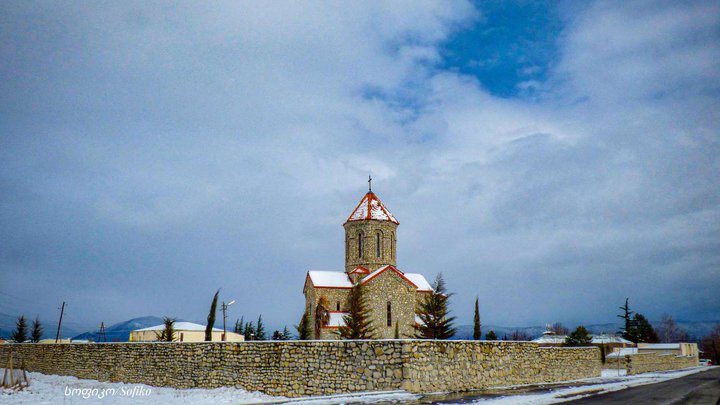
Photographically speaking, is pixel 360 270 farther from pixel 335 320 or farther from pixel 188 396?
pixel 188 396

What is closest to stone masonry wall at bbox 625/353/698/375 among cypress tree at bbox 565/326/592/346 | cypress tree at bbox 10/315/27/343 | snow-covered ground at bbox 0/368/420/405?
cypress tree at bbox 565/326/592/346

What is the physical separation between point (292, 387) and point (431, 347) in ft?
14.2

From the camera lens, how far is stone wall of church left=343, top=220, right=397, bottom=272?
1671 inches

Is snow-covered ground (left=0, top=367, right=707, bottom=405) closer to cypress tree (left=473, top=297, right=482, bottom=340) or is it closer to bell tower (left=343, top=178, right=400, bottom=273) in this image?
cypress tree (left=473, top=297, right=482, bottom=340)

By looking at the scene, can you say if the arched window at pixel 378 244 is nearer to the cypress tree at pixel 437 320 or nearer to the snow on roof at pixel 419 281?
the snow on roof at pixel 419 281

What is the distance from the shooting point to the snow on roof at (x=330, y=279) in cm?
4062

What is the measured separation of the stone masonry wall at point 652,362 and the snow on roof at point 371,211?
1986cm

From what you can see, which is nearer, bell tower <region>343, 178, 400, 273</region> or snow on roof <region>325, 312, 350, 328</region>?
snow on roof <region>325, 312, 350, 328</region>

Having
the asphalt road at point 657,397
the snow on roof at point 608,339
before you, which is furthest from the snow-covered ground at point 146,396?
the snow on roof at point 608,339

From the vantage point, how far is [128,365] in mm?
20359

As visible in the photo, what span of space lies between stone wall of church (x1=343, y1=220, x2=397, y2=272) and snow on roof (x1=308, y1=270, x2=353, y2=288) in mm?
1220

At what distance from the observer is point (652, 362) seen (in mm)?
35219

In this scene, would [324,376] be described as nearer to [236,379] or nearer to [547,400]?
[236,379]

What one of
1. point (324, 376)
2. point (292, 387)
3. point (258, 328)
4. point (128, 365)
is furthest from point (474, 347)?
point (258, 328)
